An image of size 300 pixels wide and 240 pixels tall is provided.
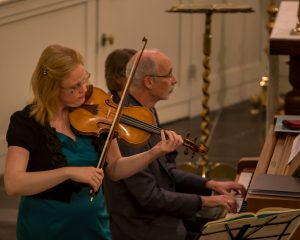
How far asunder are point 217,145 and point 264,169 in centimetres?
377

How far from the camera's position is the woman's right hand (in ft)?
10.1

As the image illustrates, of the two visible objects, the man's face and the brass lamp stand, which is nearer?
the man's face

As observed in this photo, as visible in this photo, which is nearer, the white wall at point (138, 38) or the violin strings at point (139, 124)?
the violin strings at point (139, 124)

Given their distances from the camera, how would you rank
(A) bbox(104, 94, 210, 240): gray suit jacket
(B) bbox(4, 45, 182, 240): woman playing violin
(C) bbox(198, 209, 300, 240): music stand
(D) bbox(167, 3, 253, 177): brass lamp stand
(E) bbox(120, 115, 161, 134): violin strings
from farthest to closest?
(D) bbox(167, 3, 253, 177): brass lamp stand < (A) bbox(104, 94, 210, 240): gray suit jacket < (E) bbox(120, 115, 161, 134): violin strings < (B) bbox(4, 45, 182, 240): woman playing violin < (C) bbox(198, 209, 300, 240): music stand

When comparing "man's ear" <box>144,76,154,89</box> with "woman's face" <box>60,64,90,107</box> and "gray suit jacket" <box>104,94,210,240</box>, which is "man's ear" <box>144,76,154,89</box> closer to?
"gray suit jacket" <box>104,94,210,240</box>

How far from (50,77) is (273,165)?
0.97 m

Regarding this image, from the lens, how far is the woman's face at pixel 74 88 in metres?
3.27

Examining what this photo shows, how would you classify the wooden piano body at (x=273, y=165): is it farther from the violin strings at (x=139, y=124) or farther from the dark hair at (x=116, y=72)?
the dark hair at (x=116, y=72)

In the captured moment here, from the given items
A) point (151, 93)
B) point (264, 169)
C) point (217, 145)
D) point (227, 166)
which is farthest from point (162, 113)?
point (264, 169)

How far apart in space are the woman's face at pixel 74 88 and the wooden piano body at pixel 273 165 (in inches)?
28.8

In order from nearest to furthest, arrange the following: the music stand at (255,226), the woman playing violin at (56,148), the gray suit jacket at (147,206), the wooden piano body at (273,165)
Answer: the music stand at (255,226) < the wooden piano body at (273,165) < the woman playing violin at (56,148) < the gray suit jacket at (147,206)

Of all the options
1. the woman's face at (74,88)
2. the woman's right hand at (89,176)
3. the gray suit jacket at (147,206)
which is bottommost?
the gray suit jacket at (147,206)

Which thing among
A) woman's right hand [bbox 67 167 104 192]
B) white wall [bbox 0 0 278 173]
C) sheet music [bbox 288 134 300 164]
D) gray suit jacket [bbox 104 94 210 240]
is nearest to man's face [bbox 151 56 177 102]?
gray suit jacket [bbox 104 94 210 240]

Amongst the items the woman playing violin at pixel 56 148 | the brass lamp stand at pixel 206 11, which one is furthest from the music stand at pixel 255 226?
the brass lamp stand at pixel 206 11
